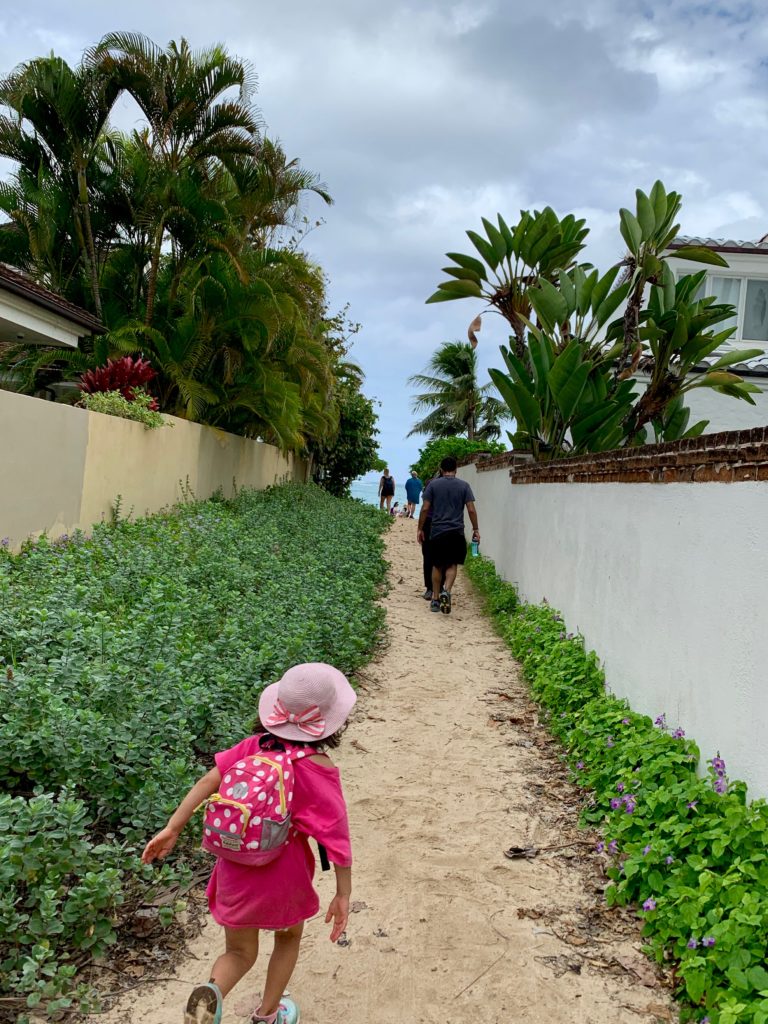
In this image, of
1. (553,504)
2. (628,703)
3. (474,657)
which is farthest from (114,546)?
(628,703)

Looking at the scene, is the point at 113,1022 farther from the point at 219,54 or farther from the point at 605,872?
the point at 219,54

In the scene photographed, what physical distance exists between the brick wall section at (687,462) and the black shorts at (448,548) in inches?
109

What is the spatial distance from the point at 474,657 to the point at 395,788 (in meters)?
3.55

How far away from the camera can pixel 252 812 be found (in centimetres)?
242

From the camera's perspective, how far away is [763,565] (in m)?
3.43

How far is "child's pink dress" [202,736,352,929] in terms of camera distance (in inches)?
99.8

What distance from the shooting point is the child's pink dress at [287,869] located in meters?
2.54

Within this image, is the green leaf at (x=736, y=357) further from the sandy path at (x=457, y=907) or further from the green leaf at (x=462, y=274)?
the sandy path at (x=457, y=907)

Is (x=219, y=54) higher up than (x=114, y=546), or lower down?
higher up

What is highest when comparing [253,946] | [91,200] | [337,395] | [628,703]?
[91,200]

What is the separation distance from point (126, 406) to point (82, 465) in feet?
6.09

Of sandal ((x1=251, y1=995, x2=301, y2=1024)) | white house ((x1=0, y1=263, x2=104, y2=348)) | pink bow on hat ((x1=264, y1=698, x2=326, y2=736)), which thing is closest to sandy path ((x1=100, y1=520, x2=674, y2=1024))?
sandal ((x1=251, y1=995, x2=301, y2=1024))

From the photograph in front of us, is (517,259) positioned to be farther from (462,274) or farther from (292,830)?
(292,830)

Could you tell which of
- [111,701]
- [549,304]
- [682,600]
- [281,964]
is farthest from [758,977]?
[549,304]
